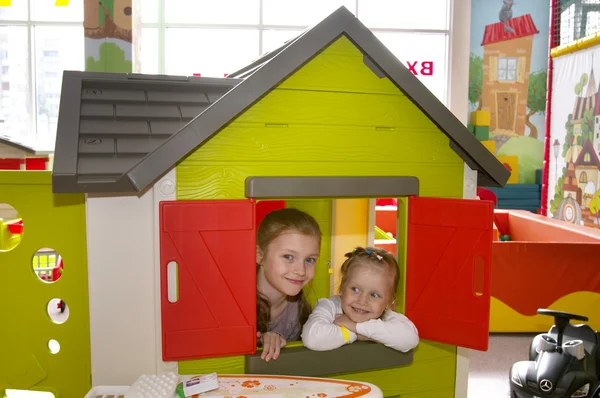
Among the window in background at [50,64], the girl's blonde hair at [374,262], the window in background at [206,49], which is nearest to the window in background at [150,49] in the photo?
the window in background at [206,49]

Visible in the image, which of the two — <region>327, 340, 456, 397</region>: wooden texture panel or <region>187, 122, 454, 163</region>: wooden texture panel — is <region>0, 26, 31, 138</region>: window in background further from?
<region>327, 340, 456, 397</region>: wooden texture panel

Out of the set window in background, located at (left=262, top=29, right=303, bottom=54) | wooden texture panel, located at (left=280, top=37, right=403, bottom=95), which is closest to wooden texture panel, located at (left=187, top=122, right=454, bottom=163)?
wooden texture panel, located at (left=280, top=37, right=403, bottom=95)

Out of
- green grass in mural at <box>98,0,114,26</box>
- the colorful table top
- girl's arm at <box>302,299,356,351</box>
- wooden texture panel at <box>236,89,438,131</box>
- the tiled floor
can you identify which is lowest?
the tiled floor

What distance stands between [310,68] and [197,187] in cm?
52

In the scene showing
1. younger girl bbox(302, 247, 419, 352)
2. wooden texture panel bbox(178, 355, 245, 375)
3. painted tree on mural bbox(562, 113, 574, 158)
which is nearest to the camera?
wooden texture panel bbox(178, 355, 245, 375)

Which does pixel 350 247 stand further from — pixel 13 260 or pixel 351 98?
pixel 13 260

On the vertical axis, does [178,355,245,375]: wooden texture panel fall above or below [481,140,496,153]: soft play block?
below

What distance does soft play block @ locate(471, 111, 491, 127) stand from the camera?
7.68 m

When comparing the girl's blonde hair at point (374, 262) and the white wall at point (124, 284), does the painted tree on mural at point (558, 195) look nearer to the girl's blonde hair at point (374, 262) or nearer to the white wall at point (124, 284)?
the girl's blonde hair at point (374, 262)

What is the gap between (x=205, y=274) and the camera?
1603mm

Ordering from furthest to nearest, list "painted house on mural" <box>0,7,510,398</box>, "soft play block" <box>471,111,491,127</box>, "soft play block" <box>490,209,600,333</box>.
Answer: "soft play block" <box>471,111,491,127</box>, "soft play block" <box>490,209,600,333</box>, "painted house on mural" <box>0,7,510,398</box>

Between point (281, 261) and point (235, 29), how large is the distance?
4823 mm

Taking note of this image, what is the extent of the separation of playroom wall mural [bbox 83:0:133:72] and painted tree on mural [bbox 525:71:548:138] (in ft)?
20.8

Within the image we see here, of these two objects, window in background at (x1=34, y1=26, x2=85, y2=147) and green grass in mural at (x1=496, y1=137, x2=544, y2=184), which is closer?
window in background at (x1=34, y1=26, x2=85, y2=147)
